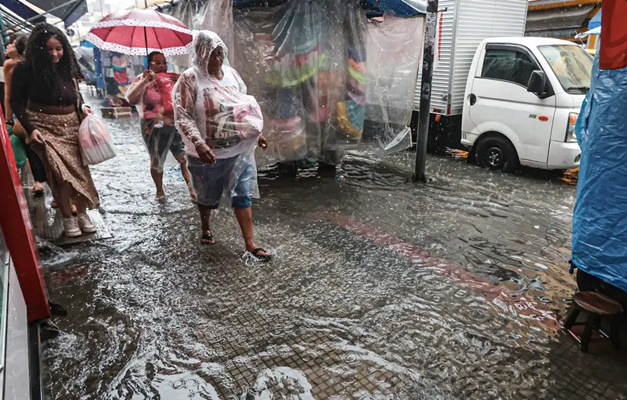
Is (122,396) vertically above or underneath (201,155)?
underneath

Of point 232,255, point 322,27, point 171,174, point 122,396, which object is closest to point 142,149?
point 171,174

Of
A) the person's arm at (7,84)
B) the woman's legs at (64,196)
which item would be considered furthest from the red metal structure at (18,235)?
the person's arm at (7,84)

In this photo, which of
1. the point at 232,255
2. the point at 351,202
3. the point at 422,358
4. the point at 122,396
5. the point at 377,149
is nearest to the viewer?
the point at 122,396

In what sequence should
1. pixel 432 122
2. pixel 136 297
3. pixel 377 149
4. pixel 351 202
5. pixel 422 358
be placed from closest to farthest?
pixel 422 358 → pixel 136 297 → pixel 351 202 → pixel 377 149 → pixel 432 122

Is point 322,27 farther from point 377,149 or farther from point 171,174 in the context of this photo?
point 171,174

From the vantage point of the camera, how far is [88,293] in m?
3.26

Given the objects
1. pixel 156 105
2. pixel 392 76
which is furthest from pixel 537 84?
pixel 156 105

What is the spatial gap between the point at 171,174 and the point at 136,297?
3.63 meters

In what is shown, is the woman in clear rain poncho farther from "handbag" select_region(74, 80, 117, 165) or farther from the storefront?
the storefront

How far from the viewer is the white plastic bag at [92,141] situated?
3.93m

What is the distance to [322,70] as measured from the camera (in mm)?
5801

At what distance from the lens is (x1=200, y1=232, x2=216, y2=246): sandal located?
4.17 metres

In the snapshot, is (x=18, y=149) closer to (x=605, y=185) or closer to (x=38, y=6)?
(x=605, y=185)

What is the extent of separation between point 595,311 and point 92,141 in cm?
414
